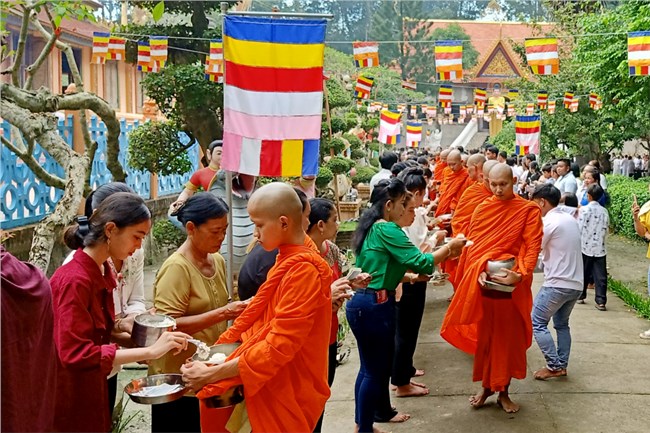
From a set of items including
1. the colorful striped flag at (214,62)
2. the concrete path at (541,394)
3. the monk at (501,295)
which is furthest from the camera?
the colorful striped flag at (214,62)

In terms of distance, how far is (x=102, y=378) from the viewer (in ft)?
8.72

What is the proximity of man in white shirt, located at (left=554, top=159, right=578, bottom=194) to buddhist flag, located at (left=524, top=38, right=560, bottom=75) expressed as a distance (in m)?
1.73

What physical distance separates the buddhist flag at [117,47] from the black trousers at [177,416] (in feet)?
28.8

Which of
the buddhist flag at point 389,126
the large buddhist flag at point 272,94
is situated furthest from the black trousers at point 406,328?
the buddhist flag at point 389,126

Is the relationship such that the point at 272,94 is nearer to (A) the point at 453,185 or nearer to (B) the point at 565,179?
(A) the point at 453,185

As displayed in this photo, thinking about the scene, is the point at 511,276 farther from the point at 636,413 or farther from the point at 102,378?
the point at 102,378

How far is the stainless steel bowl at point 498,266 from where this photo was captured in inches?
192

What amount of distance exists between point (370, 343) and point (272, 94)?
64.0 inches

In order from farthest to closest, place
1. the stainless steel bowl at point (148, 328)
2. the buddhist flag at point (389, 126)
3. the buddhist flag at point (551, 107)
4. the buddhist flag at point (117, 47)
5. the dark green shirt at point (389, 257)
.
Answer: the buddhist flag at point (551, 107) < the buddhist flag at point (389, 126) < the buddhist flag at point (117, 47) < the dark green shirt at point (389, 257) < the stainless steel bowl at point (148, 328)

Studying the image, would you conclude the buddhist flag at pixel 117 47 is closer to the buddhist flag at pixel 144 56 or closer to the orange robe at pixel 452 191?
the buddhist flag at pixel 144 56

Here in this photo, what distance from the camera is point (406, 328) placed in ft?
18.1

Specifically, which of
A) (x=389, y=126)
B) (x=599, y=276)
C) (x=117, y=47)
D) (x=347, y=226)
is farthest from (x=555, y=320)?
(x=389, y=126)

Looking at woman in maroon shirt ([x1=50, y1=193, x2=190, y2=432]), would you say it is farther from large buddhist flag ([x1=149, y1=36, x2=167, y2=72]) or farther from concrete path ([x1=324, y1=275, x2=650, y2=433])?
large buddhist flag ([x1=149, y1=36, x2=167, y2=72])

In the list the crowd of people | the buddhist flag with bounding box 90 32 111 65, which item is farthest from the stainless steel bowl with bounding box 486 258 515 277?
the buddhist flag with bounding box 90 32 111 65
